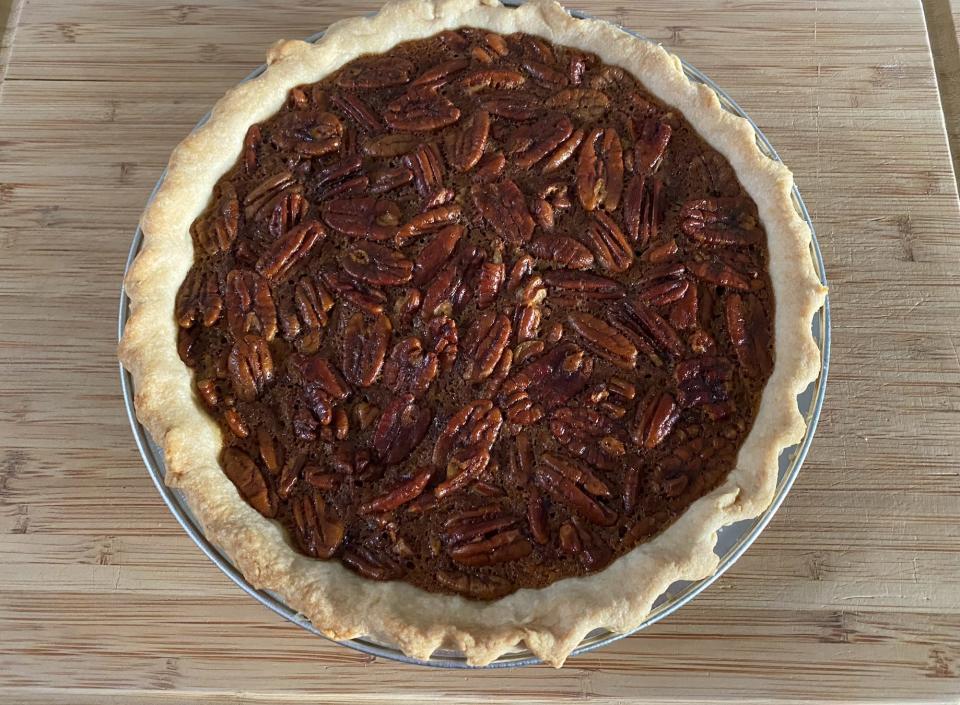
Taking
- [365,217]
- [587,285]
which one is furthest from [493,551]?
[365,217]

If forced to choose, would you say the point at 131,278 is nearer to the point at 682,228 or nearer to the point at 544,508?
the point at 544,508

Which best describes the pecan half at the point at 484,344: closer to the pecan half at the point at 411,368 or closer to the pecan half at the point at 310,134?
the pecan half at the point at 411,368

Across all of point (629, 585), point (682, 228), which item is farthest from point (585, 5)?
point (629, 585)

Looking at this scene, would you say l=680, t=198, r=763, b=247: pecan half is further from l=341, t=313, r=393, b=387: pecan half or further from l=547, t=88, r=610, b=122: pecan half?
l=341, t=313, r=393, b=387: pecan half

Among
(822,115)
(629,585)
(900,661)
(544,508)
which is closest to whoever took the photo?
(629,585)

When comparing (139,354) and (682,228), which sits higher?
(682,228)

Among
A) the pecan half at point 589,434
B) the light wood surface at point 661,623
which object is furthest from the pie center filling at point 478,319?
the light wood surface at point 661,623
